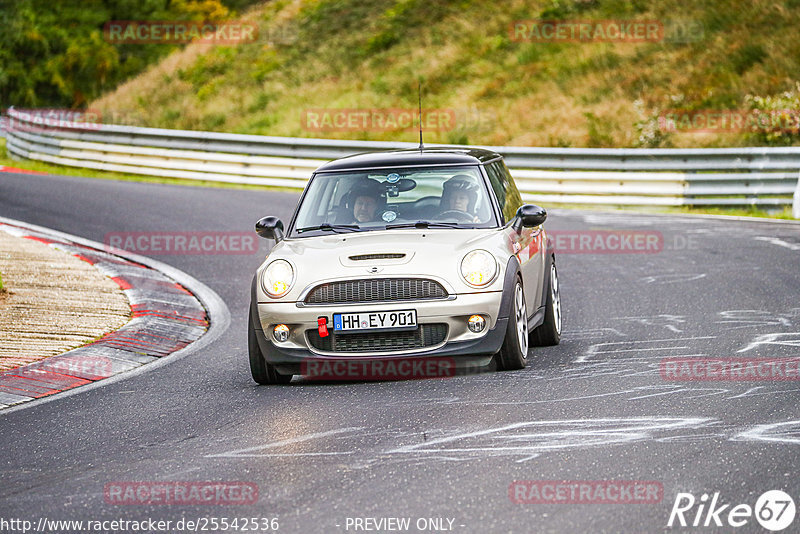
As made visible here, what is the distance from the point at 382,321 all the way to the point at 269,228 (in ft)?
5.02

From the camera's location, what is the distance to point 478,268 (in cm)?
786

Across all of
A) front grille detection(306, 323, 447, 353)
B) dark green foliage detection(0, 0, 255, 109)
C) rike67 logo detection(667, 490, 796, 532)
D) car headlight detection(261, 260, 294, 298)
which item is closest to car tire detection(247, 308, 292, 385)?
car headlight detection(261, 260, 294, 298)

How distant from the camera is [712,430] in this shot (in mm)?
6082

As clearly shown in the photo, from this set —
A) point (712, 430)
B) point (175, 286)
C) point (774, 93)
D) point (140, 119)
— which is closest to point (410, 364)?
point (712, 430)

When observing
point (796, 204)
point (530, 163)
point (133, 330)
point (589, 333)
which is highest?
point (530, 163)

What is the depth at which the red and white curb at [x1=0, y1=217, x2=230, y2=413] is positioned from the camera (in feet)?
27.7

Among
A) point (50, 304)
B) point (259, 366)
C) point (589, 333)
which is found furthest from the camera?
point (50, 304)

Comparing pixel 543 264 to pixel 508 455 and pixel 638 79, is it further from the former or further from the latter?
pixel 638 79

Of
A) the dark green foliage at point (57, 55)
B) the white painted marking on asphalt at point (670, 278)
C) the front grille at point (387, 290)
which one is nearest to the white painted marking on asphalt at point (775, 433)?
the front grille at point (387, 290)

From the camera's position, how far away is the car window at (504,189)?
8992 mm

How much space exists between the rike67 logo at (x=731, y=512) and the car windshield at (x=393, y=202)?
396cm

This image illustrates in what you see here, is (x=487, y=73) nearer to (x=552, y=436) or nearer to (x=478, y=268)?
(x=478, y=268)

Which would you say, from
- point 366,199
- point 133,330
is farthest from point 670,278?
point 133,330

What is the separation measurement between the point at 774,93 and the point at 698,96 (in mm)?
1824
